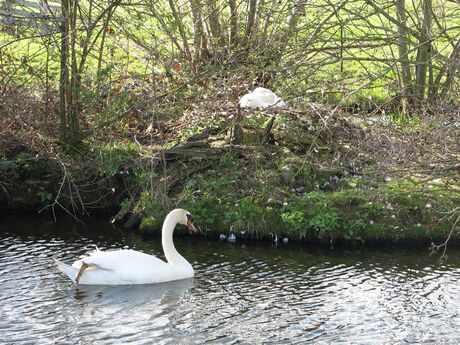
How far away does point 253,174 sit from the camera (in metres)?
16.8

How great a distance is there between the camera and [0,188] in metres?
17.6

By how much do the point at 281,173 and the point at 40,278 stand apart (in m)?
5.72

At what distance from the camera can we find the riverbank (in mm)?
15367

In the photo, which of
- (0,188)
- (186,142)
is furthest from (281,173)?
(0,188)

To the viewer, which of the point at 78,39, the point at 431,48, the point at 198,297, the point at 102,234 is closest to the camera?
the point at 198,297

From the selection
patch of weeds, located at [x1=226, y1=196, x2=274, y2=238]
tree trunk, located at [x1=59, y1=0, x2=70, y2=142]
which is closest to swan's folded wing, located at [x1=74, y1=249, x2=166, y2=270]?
patch of weeds, located at [x1=226, y1=196, x2=274, y2=238]

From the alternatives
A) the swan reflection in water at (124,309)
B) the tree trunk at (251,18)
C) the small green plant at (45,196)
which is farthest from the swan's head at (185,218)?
the tree trunk at (251,18)

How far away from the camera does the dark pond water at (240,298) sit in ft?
34.9

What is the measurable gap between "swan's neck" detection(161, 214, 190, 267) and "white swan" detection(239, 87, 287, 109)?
4.03m

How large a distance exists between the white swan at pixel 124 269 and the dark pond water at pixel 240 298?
9.1 inches

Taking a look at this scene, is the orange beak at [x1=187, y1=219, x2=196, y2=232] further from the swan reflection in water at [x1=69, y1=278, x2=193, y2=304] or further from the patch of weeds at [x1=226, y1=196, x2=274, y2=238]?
the swan reflection in water at [x1=69, y1=278, x2=193, y2=304]

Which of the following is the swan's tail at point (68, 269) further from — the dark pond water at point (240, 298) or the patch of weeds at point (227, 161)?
the patch of weeds at point (227, 161)

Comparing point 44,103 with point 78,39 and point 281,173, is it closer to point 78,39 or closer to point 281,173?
point 78,39

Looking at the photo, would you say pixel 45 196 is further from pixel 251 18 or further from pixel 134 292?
pixel 251 18
